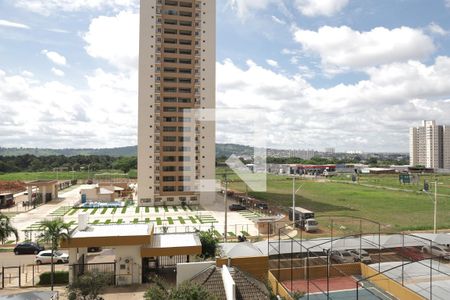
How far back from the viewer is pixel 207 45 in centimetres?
5075

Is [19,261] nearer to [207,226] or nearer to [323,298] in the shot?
[207,226]

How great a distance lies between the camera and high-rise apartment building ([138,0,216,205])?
48250 mm

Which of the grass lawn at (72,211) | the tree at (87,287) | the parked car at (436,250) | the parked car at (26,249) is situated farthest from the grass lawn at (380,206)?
the parked car at (26,249)

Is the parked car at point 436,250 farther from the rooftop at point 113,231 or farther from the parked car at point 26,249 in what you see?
the parked car at point 26,249

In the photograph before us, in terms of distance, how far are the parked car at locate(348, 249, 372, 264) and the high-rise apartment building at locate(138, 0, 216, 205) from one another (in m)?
30.2

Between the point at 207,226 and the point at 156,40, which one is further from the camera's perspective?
the point at 156,40

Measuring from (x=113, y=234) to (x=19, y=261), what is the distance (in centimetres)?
850

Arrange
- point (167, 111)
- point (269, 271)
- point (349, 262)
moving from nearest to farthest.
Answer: point (269, 271) → point (349, 262) → point (167, 111)

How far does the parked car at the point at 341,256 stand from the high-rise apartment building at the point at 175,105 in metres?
30.1

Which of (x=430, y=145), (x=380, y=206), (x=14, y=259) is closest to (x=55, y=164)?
(x=14, y=259)

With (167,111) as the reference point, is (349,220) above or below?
below

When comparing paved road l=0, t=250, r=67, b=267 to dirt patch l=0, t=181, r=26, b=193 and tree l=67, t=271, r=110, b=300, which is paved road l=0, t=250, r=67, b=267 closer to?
tree l=67, t=271, r=110, b=300

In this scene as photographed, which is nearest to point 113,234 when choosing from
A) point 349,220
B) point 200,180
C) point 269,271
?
point 269,271

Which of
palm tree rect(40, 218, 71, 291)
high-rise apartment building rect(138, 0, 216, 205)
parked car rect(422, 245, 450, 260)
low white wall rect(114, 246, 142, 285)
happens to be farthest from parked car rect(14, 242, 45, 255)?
high-rise apartment building rect(138, 0, 216, 205)
